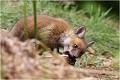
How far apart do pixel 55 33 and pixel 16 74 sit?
398 cm

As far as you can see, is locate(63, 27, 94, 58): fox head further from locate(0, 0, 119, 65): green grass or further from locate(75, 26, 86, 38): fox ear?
locate(0, 0, 119, 65): green grass

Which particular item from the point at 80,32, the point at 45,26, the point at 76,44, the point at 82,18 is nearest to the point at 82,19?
the point at 82,18

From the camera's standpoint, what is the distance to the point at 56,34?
8.34 meters

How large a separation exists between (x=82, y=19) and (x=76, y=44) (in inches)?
144

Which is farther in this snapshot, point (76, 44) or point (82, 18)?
point (82, 18)

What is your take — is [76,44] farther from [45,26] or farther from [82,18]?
[82,18]

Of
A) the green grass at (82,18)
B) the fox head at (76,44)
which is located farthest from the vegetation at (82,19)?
the fox head at (76,44)

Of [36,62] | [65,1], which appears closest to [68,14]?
[65,1]

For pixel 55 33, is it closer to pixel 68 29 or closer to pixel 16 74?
pixel 68 29

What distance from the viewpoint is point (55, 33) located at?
Result: 328 inches

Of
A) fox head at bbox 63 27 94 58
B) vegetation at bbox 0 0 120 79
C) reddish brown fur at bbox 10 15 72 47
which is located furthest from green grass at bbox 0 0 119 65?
reddish brown fur at bbox 10 15 72 47

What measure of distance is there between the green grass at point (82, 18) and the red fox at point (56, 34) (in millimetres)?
1813

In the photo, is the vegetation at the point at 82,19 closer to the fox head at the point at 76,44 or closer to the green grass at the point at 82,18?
the green grass at the point at 82,18

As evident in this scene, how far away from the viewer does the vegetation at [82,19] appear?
1043 cm
